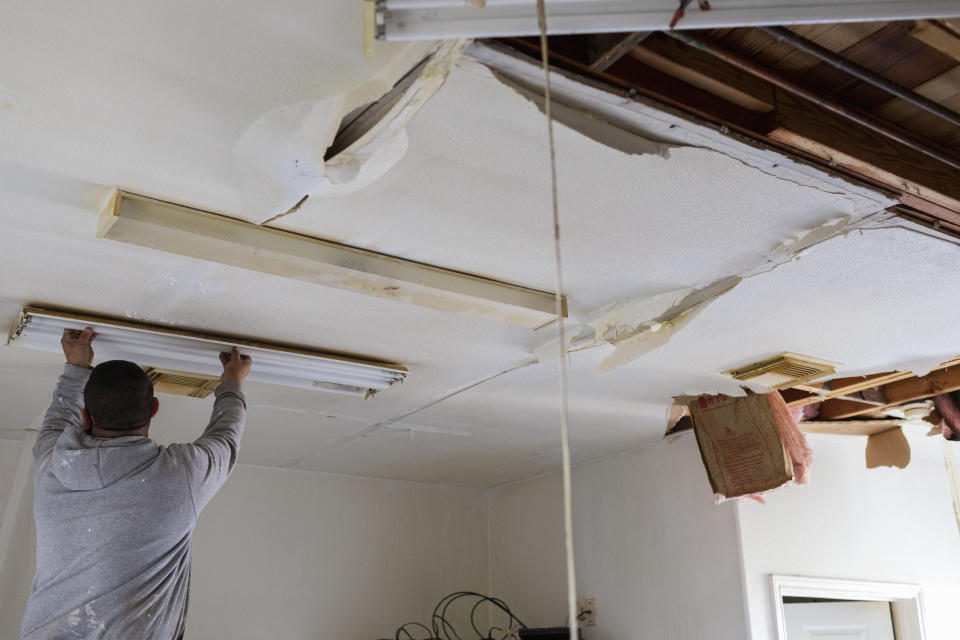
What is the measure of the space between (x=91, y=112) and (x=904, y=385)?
9.79 ft

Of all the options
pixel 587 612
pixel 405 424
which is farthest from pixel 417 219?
pixel 587 612

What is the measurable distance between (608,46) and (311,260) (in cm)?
90

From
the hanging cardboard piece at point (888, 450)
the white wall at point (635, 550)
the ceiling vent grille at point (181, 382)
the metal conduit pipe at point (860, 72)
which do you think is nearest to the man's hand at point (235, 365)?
the ceiling vent grille at point (181, 382)

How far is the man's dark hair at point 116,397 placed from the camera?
1.82 m

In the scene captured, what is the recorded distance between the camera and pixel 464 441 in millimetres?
3674

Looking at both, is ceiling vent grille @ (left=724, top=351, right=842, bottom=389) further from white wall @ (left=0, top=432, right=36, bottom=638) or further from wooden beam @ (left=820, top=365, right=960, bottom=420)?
white wall @ (left=0, top=432, right=36, bottom=638)

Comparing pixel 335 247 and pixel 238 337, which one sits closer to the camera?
pixel 335 247

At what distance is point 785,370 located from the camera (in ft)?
8.58

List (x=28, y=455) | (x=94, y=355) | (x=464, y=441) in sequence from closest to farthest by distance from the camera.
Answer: (x=94, y=355)
(x=28, y=455)
(x=464, y=441)

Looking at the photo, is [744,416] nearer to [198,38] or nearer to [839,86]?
[839,86]

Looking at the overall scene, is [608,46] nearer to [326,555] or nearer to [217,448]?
[217,448]

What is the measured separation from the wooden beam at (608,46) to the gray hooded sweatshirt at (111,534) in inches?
51.3

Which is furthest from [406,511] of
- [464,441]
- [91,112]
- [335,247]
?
[91,112]

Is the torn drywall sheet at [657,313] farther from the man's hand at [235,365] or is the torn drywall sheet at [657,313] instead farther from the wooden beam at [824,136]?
the man's hand at [235,365]
